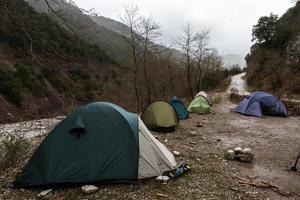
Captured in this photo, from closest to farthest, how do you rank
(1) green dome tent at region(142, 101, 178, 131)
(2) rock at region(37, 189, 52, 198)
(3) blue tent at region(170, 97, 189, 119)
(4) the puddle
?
(2) rock at region(37, 189, 52, 198) < (4) the puddle < (1) green dome tent at region(142, 101, 178, 131) < (3) blue tent at region(170, 97, 189, 119)

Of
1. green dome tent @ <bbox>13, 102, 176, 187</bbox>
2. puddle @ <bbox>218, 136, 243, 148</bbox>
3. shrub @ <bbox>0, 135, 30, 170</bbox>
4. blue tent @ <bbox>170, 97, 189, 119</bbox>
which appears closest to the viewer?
green dome tent @ <bbox>13, 102, 176, 187</bbox>

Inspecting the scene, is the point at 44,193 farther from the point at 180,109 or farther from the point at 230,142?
the point at 180,109

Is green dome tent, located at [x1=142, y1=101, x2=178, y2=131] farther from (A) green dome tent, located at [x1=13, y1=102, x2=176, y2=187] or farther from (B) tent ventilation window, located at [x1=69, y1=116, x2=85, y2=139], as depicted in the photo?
(B) tent ventilation window, located at [x1=69, y1=116, x2=85, y2=139]

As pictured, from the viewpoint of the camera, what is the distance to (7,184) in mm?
5352

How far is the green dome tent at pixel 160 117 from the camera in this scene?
404 inches

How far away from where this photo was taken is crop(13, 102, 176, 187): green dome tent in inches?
205

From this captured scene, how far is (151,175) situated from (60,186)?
1.76 metres

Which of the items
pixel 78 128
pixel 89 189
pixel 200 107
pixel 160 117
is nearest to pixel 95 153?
pixel 78 128

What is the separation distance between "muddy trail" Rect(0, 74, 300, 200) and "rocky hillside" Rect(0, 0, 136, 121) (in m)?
1.97

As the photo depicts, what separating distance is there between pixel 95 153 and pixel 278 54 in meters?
26.7

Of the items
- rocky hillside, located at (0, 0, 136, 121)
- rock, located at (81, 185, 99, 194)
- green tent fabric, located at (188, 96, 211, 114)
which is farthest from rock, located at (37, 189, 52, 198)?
green tent fabric, located at (188, 96, 211, 114)

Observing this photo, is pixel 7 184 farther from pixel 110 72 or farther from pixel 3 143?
pixel 110 72

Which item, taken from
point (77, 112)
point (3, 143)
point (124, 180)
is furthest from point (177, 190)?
point (3, 143)

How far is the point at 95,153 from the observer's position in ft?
17.6
